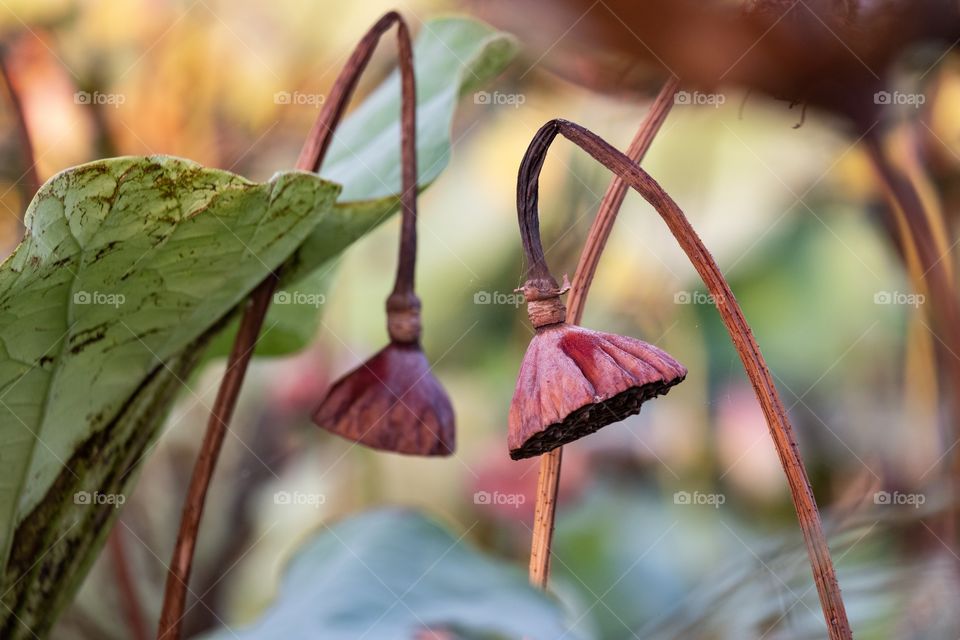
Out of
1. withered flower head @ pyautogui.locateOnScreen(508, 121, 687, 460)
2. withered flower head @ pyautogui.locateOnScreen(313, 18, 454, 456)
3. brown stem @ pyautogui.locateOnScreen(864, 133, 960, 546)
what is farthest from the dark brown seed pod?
brown stem @ pyautogui.locateOnScreen(864, 133, 960, 546)

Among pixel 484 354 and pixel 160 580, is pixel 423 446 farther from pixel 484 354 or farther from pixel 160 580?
pixel 160 580

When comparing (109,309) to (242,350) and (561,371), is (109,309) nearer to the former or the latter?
(242,350)

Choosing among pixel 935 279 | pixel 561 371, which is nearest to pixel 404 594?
pixel 561 371

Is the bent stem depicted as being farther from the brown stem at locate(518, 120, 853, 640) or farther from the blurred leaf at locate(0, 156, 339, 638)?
the brown stem at locate(518, 120, 853, 640)

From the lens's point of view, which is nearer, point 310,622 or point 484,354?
point 310,622

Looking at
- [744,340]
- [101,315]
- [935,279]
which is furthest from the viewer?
[935,279]

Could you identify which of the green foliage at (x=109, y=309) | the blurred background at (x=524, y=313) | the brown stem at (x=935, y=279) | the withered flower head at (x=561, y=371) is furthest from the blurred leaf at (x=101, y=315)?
the brown stem at (x=935, y=279)

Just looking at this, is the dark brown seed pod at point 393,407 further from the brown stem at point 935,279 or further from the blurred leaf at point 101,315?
the brown stem at point 935,279

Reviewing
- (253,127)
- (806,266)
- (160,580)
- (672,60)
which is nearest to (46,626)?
(672,60)
